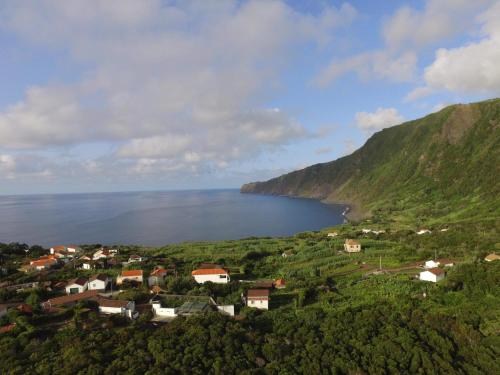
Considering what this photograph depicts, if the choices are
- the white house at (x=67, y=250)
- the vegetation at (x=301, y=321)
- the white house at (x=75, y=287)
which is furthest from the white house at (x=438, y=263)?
the white house at (x=67, y=250)

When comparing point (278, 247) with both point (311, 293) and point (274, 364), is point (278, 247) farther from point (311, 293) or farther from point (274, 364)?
point (274, 364)

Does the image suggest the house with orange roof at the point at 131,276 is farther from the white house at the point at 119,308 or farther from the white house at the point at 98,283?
the white house at the point at 119,308

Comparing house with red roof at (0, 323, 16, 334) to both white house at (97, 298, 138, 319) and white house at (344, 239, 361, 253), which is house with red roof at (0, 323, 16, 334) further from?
white house at (344, 239, 361, 253)

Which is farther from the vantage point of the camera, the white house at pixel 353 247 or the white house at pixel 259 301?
the white house at pixel 353 247

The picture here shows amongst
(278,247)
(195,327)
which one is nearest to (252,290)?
(195,327)

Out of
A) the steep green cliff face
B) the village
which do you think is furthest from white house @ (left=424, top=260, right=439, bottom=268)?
the steep green cliff face

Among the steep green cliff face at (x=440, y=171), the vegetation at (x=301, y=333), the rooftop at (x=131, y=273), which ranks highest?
the steep green cliff face at (x=440, y=171)
